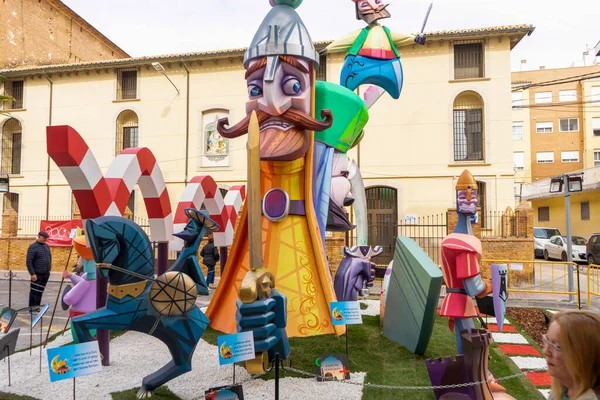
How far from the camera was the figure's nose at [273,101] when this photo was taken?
4.86m

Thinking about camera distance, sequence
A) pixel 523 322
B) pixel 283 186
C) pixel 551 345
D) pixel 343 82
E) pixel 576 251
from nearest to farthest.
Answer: pixel 551 345, pixel 283 186, pixel 343 82, pixel 523 322, pixel 576 251

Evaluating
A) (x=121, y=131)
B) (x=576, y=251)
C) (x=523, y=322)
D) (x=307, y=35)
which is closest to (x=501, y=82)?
(x=576, y=251)

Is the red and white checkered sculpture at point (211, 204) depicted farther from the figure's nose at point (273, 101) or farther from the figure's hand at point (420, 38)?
the figure's hand at point (420, 38)

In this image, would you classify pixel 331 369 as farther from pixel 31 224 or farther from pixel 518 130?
pixel 518 130

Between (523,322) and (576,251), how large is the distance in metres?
11.6

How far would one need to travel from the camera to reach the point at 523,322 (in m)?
7.45

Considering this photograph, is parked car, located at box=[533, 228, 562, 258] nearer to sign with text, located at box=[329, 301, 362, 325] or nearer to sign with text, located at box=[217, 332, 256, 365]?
sign with text, located at box=[329, 301, 362, 325]

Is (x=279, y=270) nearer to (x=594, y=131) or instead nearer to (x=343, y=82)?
(x=343, y=82)

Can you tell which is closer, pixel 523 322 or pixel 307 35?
pixel 307 35

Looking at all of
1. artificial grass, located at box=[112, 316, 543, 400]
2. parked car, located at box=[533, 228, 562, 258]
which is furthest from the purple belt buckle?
parked car, located at box=[533, 228, 562, 258]

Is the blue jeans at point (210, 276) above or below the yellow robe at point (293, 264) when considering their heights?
below

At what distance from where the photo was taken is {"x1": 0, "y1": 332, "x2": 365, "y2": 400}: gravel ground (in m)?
4.04

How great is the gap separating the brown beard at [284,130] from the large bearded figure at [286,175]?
0.01 m

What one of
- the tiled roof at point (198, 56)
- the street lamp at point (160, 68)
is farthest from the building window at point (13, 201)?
→ the street lamp at point (160, 68)
